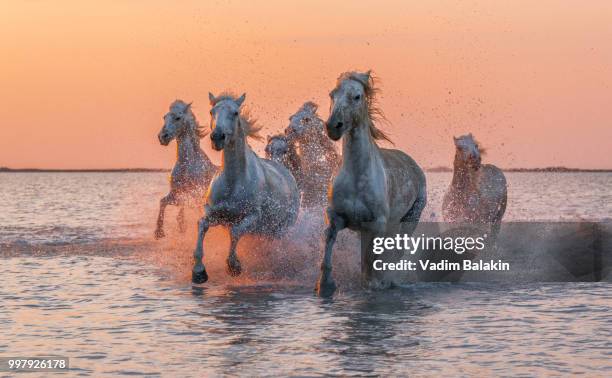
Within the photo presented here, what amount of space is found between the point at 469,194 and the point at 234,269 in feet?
19.5

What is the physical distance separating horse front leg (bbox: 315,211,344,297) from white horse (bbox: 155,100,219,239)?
776 centimetres

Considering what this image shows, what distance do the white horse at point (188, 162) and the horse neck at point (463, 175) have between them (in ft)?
15.8

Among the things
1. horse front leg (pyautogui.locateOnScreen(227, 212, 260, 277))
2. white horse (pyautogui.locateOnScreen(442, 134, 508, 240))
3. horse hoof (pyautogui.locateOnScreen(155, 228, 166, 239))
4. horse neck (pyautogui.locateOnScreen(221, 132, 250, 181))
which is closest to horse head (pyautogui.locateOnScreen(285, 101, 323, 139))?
white horse (pyautogui.locateOnScreen(442, 134, 508, 240))

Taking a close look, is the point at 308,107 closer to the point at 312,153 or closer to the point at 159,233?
the point at 312,153

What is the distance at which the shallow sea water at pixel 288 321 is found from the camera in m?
8.38

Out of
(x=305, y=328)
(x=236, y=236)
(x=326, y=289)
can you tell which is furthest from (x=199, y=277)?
(x=305, y=328)

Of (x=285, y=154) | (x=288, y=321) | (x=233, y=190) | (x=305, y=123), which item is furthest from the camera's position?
(x=285, y=154)

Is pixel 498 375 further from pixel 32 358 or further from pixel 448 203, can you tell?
pixel 448 203

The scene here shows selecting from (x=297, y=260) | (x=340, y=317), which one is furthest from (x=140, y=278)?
(x=340, y=317)

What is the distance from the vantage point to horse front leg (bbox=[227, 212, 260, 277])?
13266 millimetres

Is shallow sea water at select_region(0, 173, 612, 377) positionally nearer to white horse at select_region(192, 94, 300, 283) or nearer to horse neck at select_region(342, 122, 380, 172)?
white horse at select_region(192, 94, 300, 283)

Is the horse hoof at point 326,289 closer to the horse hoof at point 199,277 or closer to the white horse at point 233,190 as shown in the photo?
the white horse at point 233,190

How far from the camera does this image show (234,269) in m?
13.3

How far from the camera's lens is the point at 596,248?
53.6ft
